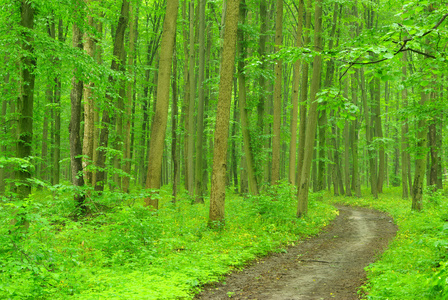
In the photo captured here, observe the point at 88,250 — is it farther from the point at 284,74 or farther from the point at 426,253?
the point at 284,74

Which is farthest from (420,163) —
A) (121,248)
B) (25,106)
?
(25,106)

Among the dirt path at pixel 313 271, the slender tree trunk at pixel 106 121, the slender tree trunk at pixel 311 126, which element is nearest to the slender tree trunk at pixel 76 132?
the slender tree trunk at pixel 106 121

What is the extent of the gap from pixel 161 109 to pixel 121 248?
4.91 m

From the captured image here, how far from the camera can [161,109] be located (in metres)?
10.6

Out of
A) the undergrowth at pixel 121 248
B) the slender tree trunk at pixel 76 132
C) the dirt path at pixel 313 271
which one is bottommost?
the dirt path at pixel 313 271

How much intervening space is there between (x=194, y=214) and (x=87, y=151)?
18.6 ft

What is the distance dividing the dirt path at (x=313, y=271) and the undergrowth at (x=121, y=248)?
44 cm

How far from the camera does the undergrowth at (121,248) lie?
5.05m

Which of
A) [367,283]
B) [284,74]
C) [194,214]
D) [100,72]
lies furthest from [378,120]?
[100,72]

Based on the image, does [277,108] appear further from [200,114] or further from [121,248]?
[121,248]

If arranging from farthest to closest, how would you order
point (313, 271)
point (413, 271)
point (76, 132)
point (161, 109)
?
point (161, 109) < point (76, 132) < point (313, 271) < point (413, 271)

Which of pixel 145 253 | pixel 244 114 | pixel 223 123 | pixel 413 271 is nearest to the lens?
pixel 413 271

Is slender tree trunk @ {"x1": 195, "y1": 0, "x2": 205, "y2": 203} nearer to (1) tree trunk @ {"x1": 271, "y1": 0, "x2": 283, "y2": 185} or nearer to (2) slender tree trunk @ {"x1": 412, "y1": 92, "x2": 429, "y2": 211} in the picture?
(1) tree trunk @ {"x1": 271, "y1": 0, "x2": 283, "y2": 185}

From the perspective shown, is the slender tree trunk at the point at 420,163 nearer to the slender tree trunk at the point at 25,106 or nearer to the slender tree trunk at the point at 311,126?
the slender tree trunk at the point at 311,126
